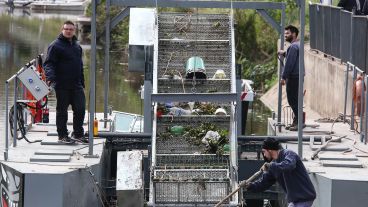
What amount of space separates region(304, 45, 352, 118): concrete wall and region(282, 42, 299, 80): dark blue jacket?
448 cm

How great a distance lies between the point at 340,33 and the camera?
26906 millimetres

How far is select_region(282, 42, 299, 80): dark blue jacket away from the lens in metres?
18.8

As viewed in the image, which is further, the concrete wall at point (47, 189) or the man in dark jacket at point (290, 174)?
the concrete wall at point (47, 189)

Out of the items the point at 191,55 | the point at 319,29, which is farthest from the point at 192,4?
the point at 319,29

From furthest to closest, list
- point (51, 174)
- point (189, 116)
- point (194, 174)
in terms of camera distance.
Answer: point (189, 116) → point (194, 174) → point (51, 174)

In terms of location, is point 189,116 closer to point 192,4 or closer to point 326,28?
point 192,4

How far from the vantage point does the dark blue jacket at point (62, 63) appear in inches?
684

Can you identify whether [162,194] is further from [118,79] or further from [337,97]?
[118,79]

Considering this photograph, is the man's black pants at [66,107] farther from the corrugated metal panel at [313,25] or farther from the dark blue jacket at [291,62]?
the corrugated metal panel at [313,25]

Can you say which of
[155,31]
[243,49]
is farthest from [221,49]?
[243,49]

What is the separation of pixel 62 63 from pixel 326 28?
496 inches

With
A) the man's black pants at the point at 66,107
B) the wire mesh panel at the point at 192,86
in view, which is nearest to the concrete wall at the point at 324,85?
the wire mesh panel at the point at 192,86

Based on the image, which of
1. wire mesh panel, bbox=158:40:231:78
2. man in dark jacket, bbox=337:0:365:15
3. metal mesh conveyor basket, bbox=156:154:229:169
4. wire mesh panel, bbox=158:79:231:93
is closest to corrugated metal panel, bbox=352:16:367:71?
man in dark jacket, bbox=337:0:365:15

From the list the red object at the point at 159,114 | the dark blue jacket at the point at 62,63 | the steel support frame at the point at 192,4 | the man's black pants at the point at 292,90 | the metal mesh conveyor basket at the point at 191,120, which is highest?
the steel support frame at the point at 192,4
